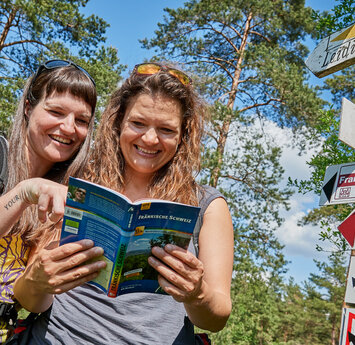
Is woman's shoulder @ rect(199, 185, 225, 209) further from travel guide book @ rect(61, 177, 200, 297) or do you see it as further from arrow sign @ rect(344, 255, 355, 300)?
arrow sign @ rect(344, 255, 355, 300)

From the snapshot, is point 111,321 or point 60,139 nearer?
point 111,321

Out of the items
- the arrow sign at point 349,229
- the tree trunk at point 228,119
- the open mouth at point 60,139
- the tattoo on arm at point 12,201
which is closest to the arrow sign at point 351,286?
the arrow sign at point 349,229

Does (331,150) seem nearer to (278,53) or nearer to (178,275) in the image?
(278,53)

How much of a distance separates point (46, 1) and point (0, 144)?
1062 cm

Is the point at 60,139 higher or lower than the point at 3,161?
higher

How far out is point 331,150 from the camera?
7.09 meters

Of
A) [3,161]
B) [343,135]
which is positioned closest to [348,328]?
[343,135]

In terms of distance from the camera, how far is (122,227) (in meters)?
1.28

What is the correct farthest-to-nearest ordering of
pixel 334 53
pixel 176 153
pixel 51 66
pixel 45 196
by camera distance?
pixel 334 53 → pixel 51 66 → pixel 176 153 → pixel 45 196

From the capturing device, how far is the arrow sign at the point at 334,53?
299cm

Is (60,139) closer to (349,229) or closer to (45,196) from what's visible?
(45,196)

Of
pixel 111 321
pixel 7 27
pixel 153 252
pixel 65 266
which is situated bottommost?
pixel 111 321

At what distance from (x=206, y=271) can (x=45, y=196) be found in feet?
2.35

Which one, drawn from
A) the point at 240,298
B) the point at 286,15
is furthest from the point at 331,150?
the point at 286,15
